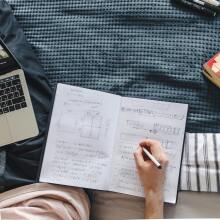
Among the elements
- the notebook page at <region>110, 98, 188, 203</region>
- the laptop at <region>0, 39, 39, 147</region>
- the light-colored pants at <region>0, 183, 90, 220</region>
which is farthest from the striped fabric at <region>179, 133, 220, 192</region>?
the laptop at <region>0, 39, 39, 147</region>

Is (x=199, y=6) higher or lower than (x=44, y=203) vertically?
higher

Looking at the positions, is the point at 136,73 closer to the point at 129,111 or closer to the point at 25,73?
the point at 129,111

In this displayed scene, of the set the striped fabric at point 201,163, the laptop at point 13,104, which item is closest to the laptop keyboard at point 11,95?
the laptop at point 13,104

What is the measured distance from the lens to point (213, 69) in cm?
107

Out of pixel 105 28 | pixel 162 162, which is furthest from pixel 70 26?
pixel 162 162

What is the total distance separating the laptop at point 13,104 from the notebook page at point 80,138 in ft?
0.20

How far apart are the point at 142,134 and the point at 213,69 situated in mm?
241

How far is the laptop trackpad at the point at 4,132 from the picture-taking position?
3.64ft

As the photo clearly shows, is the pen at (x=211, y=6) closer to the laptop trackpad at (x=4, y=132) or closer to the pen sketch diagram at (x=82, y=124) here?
the pen sketch diagram at (x=82, y=124)

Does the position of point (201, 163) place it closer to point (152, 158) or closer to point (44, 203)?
point (152, 158)

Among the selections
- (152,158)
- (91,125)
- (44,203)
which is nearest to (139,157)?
(152,158)

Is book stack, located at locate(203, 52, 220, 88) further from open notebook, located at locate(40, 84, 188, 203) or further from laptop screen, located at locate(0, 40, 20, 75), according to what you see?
laptop screen, located at locate(0, 40, 20, 75)

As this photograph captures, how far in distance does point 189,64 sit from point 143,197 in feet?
1.18

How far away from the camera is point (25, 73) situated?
3.74 feet
